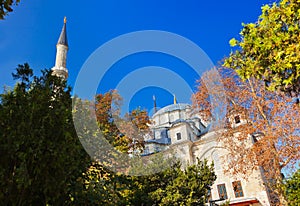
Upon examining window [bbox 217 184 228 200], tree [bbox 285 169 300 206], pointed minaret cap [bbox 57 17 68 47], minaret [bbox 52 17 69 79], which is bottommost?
tree [bbox 285 169 300 206]

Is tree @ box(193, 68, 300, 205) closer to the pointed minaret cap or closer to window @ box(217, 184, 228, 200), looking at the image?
window @ box(217, 184, 228, 200)

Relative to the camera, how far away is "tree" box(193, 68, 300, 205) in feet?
32.8

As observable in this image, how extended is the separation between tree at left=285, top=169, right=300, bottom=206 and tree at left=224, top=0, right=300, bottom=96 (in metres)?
3.77

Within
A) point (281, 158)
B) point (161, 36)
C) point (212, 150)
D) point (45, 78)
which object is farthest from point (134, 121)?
point (212, 150)

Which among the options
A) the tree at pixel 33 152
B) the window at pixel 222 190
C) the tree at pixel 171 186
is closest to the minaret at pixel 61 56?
the tree at pixel 171 186

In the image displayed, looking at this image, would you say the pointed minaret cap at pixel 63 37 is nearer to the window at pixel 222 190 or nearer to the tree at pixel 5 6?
the window at pixel 222 190

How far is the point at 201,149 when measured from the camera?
26172mm

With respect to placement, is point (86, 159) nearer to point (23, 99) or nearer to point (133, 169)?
point (23, 99)

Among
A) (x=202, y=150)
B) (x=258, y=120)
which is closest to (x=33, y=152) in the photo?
(x=258, y=120)

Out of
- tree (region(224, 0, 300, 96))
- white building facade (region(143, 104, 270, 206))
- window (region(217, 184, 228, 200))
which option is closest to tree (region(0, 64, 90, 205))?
tree (region(224, 0, 300, 96))

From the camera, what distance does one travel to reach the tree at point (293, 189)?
802cm

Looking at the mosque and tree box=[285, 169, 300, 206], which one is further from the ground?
the mosque

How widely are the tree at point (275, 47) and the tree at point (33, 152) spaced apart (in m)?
4.01

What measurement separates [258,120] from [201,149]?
610 inches
